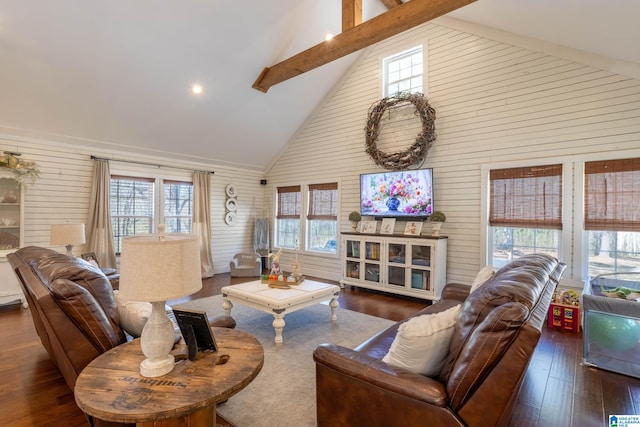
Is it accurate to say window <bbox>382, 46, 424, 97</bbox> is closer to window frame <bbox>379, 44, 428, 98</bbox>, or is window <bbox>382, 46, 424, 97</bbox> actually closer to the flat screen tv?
window frame <bbox>379, 44, 428, 98</bbox>

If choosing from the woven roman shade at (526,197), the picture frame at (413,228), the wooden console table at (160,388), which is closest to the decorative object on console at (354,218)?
the picture frame at (413,228)

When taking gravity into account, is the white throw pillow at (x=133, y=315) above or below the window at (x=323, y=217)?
below

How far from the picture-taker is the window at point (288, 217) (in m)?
7.05

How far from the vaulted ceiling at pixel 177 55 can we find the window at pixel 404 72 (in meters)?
0.76

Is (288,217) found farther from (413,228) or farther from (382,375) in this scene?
(382,375)

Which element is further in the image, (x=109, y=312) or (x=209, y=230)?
(x=209, y=230)

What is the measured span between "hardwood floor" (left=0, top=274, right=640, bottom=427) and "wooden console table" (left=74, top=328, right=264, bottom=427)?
1.10 m

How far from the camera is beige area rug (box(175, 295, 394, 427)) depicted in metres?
2.10

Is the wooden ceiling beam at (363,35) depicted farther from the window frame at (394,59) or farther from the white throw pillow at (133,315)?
the white throw pillow at (133,315)

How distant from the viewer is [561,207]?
156 inches

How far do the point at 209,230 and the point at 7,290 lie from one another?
3109mm

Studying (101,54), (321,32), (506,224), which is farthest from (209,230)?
(506,224)

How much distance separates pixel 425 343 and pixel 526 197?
12.1 feet

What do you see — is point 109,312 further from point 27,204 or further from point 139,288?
point 27,204
